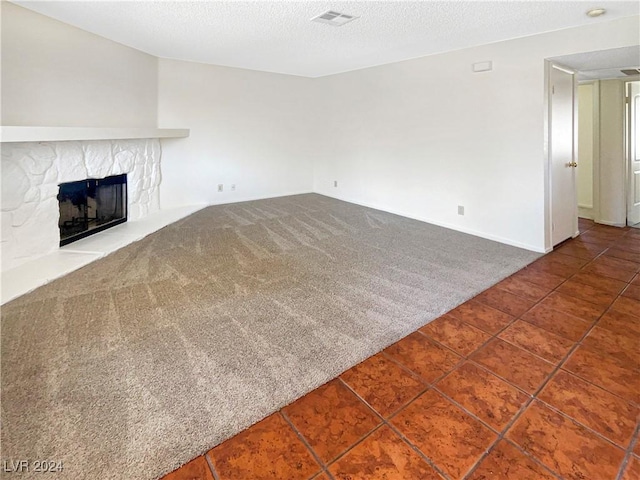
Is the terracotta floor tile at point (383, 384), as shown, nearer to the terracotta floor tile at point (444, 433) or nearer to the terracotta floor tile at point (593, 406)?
the terracotta floor tile at point (444, 433)

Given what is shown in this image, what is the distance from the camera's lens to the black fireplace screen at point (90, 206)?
4.06m

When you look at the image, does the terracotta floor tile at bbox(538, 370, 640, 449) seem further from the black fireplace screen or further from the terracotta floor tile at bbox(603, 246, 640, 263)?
the black fireplace screen

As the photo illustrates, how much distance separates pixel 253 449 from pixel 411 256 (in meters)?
2.78

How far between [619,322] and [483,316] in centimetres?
90

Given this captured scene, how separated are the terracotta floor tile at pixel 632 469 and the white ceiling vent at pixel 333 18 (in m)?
3.66

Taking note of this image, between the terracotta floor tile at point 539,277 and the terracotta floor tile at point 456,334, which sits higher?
the terracotta floor tile at point 539,277

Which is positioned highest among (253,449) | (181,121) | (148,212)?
(181,121)

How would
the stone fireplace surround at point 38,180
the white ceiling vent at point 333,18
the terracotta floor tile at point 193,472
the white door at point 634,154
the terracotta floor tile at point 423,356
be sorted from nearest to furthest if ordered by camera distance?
the terracotta floor tile at point 193,472
the terracotta floor tile at point 423,356
the stone fireplace surround at point 38,180
the white ceiling vent at point 333,18
the white door at point 634,154

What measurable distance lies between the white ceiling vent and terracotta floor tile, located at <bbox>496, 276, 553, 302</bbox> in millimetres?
2849

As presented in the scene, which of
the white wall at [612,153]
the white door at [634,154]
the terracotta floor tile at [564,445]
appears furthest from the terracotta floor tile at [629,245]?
the terracotta floor tile at [564,445]

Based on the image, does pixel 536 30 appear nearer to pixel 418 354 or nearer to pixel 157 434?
pixel 418 354

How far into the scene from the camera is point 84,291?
2953mm

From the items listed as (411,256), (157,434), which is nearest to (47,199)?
(157,434)

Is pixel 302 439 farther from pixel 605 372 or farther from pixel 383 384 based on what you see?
pixel 605 372
